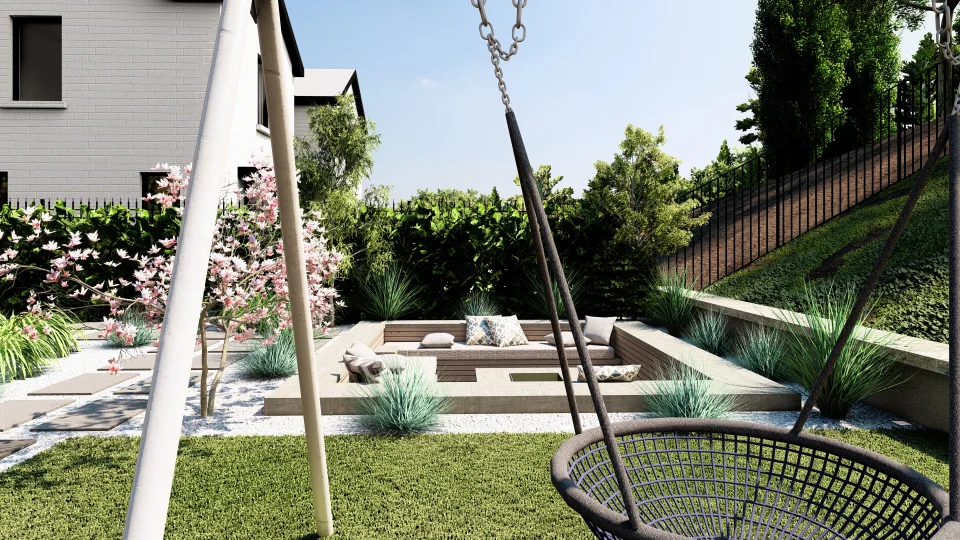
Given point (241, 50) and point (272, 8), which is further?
point (272, 8)

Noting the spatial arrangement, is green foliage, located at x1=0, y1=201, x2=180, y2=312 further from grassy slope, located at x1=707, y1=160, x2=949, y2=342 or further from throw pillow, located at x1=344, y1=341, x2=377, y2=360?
grassy slope, located at x1=707, y1=160, x2=949, y2=342

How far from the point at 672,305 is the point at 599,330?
1.12 meters

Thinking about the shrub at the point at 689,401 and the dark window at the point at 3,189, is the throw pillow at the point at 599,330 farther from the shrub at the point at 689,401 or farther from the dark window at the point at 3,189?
the dark window at the point at 3,189

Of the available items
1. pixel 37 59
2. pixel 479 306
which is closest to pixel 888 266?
pixel 479 306

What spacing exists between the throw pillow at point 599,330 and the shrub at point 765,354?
213cm

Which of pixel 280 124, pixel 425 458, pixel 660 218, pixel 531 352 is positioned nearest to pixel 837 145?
pixel 660 218

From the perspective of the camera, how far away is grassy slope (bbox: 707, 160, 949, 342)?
229 inches

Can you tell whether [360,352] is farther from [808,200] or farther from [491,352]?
[808,200]

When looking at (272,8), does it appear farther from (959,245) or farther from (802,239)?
(802,239)

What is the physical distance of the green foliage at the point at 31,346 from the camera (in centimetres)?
566

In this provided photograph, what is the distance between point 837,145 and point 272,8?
17701 mm

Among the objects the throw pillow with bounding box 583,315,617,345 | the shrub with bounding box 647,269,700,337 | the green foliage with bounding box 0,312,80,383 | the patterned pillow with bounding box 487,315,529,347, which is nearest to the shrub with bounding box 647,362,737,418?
the patterned pillow with bounding box 487,315,529,347

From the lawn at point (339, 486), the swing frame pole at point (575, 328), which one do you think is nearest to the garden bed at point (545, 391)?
the lawn at point (339, 486)

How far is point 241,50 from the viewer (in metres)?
1.39
